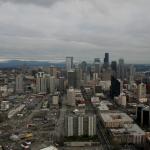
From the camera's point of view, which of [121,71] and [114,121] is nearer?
[114,121]

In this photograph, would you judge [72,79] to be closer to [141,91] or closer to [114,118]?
[141,91]

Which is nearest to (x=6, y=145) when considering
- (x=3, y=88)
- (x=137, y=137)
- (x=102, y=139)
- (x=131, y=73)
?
(x=102, y=139)

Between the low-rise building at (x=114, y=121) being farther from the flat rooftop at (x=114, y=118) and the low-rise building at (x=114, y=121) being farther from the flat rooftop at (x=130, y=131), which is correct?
the flat rooftop at (x=130, y=131)

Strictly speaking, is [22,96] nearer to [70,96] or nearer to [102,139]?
[70,96]

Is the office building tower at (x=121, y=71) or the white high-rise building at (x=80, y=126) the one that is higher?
the office building tower at (x=121, y=71)

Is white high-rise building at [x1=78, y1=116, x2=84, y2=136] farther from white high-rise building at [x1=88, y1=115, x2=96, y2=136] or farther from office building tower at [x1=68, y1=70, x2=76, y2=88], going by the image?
office building tower at [x1=68, y1=70, x2=76, y2=88]

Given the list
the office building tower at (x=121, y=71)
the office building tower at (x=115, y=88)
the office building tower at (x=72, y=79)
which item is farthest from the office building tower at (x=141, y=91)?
the office building tower at (x=121, y=71)

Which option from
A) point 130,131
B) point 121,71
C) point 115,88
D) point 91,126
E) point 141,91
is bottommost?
point 130,131

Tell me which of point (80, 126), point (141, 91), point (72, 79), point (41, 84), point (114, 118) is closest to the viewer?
point (80, 126)

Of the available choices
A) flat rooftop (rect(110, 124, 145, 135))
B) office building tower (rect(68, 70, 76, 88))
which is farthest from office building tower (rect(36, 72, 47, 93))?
flat rooftop (rect(110, 124, 145, 135))

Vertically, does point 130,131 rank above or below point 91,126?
below

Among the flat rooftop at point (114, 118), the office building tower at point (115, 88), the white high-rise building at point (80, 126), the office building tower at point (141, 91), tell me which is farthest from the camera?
the office building tower at point (115, 88)

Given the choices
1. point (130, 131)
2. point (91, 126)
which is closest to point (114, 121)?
point (130, 131)
